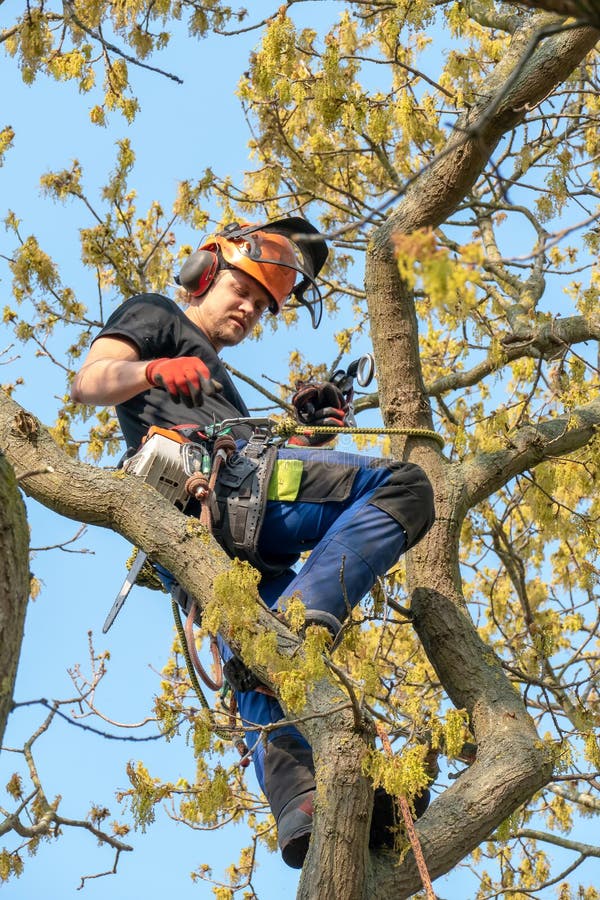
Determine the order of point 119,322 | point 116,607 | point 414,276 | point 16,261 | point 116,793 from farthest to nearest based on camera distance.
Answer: point 16,261 < point 119,322 < point 116,607 < point 116,793 < point 414,276

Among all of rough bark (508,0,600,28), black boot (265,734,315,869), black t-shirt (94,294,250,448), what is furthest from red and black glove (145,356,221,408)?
rough bark (508,0,600,28)

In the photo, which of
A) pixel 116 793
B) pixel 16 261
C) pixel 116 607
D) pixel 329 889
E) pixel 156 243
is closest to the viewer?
pixel 329 889

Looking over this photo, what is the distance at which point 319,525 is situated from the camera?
3732mm

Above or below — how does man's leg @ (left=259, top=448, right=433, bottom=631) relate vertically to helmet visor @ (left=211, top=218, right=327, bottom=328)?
below

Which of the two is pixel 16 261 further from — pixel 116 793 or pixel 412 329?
pixel 116 793

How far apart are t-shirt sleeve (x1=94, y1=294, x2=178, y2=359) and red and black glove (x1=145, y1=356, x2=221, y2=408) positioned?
15.2 inches

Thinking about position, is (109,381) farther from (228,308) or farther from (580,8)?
(580,8)

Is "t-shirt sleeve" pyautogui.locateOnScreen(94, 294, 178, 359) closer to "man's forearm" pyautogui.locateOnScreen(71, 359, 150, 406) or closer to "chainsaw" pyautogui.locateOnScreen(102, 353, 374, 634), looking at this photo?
"man's forearm" pyautogui.locateOnScreen(71, 359, 150, 406)

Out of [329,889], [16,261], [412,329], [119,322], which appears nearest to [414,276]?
[329,889]

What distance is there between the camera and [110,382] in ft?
12.2

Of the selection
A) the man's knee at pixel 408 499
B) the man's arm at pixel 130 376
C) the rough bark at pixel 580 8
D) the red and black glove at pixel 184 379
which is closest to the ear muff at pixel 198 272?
the man's arm at pixel 130 376

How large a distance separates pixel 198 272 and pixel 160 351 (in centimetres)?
44

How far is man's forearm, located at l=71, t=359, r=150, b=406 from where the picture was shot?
3.68 meters

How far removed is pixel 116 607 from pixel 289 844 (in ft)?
2.82
